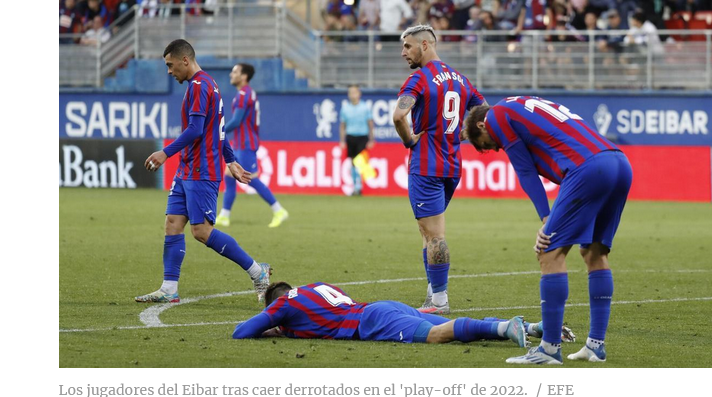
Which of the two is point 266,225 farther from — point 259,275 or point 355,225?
point 259,275

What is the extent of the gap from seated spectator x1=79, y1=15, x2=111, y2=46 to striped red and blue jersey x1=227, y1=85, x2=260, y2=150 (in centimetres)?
1322

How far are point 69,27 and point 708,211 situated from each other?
17731mm

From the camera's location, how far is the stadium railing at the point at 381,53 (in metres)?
25.8

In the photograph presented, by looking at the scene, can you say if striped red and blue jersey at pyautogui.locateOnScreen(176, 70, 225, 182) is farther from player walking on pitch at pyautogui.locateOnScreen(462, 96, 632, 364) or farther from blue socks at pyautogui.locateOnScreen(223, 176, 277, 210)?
blue socks at pyautogui.locateOnScreen(223, 176, 277, 210)

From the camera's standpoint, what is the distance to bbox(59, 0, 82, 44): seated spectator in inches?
1184

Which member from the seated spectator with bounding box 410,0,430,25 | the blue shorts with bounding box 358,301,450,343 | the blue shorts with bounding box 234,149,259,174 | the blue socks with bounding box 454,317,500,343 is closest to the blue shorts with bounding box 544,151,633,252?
the blue socks with bounding box 454,317,500,343

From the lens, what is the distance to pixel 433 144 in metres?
9.15

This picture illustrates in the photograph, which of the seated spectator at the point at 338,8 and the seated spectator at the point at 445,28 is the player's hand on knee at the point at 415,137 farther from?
the seated spectator at the point at 338,8

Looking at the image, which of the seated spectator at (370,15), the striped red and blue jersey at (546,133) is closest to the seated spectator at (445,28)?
the seated spectator at (370,15)

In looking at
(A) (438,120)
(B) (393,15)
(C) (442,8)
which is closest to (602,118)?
(C) (442,8)

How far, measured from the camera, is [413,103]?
345 inches

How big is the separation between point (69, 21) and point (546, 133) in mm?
25389

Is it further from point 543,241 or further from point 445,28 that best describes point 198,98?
point 445,28
